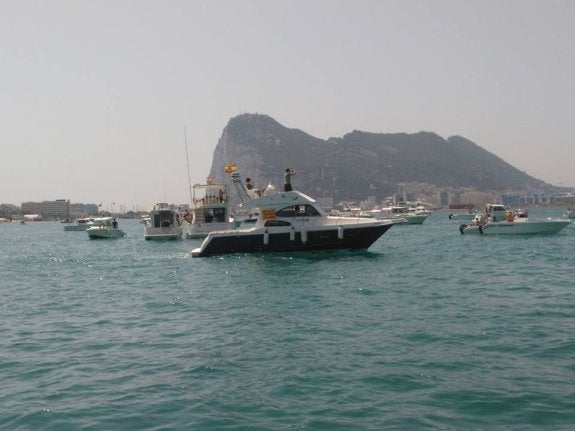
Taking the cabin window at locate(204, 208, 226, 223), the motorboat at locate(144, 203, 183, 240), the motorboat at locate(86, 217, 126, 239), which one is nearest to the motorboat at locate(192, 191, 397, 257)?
the cabin window at locate(204, 208, 226, 223)

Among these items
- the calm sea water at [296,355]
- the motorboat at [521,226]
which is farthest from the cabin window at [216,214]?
the calm sea water at [296,355]

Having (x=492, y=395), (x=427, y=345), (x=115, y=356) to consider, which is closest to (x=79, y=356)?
(x=115, y=356)

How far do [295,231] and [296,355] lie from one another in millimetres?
24165

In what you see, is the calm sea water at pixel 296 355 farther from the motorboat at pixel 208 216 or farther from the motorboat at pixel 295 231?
the motorboat at pixel 208 216

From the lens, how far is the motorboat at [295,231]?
37.2 metres

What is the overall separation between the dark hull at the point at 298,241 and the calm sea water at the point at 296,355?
34.8 feet

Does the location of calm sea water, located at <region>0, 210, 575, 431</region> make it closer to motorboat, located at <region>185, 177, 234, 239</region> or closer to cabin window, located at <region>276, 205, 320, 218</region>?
cabin window, located at <region>276, 205, 320, 218</region>

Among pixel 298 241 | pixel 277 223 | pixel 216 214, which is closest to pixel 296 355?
pixel 298 241

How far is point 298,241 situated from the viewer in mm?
37219

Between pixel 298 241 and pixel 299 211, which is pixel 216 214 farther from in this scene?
pixel 298 241

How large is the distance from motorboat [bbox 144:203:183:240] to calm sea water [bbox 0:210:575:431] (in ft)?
143

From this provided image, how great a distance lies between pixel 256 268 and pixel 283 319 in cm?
1409

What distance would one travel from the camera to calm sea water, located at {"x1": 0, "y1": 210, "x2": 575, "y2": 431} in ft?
31.7

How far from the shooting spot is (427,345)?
534 inches
